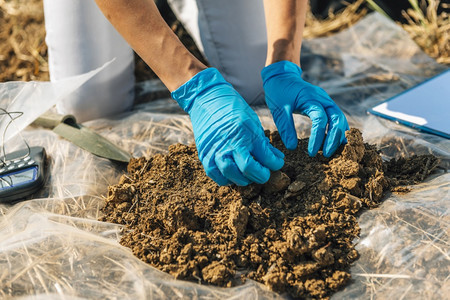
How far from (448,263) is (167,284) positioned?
26.7 inches

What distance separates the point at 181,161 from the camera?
4.54 feet

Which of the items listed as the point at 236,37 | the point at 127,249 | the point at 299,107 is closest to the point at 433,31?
the point at 236,37

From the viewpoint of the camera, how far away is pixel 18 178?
144 cm

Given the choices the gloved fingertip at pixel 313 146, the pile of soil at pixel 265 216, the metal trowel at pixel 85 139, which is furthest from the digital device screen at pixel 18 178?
the gloved fingertip at pixel 313 146

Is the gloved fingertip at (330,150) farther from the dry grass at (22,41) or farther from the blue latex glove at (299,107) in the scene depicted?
the dry grass at (22,41)

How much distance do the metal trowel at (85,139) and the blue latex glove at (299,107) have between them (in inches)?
23.1

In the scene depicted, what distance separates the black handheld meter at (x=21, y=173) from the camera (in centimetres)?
139

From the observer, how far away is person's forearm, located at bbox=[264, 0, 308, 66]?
5.16 ft

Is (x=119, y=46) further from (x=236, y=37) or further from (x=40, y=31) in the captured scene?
(x=40, y=31)

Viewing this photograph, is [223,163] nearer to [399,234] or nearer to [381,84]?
[399,234]

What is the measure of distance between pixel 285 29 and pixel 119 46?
2.68 ft

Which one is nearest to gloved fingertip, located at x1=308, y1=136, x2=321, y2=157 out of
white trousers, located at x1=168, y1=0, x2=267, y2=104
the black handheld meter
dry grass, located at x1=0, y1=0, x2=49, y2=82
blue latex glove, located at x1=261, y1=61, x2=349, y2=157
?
blue latex glove, located at x1=261, y1=61, x2=349, y2=157

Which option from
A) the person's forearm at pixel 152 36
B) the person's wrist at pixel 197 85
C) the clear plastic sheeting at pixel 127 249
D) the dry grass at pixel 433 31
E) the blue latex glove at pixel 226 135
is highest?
the person's forearm at pixel 152 36

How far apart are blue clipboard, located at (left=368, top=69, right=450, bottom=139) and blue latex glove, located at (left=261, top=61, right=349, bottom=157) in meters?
0.45
